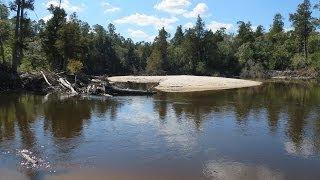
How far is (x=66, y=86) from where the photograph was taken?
47.5m

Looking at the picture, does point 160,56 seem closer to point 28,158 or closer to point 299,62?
point 299,62

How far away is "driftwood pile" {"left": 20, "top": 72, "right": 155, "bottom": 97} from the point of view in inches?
1825

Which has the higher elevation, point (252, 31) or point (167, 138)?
point (252, 31)

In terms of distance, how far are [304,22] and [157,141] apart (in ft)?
326

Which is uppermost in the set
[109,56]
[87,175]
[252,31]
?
[252,31]

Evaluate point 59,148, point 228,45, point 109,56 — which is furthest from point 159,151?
point 228,45

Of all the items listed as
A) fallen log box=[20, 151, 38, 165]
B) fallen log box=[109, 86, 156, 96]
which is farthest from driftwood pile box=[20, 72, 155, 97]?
fallen log box=[20, 151, 38, 165]

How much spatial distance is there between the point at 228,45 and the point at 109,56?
3829 cm

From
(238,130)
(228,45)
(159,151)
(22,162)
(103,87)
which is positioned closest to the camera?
(22,162)

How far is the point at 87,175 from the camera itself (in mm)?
16141

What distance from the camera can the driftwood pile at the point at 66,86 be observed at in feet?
152

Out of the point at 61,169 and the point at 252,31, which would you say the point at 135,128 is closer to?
the point at 61,169

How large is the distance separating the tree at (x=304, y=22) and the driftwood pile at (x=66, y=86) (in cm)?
7588

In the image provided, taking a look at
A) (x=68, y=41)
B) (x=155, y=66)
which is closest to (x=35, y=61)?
(x=68, y=41)
